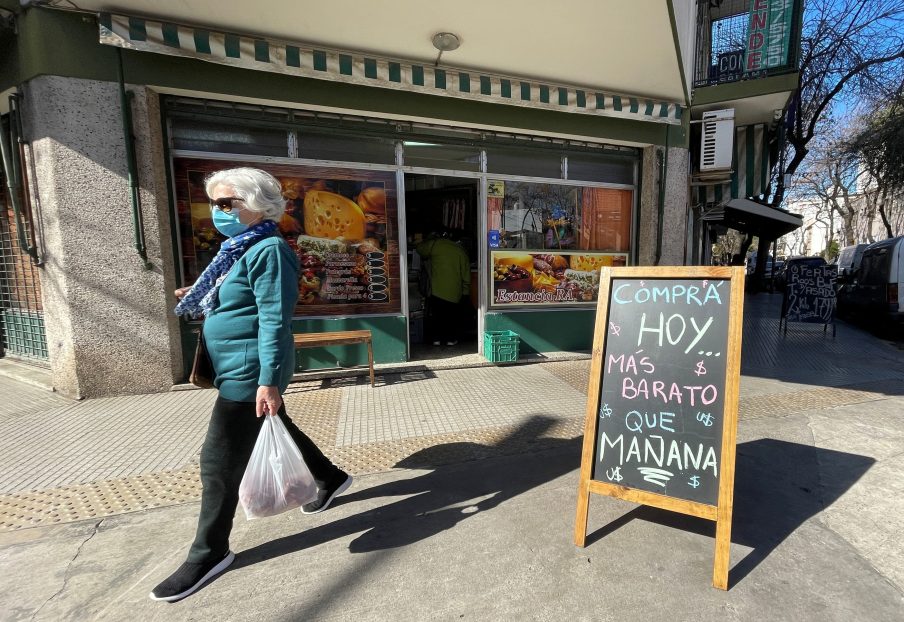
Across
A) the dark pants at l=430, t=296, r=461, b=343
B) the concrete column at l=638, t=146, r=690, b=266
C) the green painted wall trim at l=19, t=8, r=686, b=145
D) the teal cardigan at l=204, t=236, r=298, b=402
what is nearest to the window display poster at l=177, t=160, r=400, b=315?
the green painted wall trim at l=19, t=8, r=686, b=145

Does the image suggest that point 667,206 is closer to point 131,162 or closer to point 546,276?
point 546,276

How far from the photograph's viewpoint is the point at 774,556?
225 cm

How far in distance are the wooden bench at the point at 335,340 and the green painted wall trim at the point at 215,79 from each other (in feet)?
8.73

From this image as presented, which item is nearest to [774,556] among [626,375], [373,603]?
[626,375]

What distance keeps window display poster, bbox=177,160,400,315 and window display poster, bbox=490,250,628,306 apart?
1559 millimetres

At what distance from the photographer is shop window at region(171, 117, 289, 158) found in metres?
4.94

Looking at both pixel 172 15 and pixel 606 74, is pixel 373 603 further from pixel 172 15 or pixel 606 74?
pixel 606 74

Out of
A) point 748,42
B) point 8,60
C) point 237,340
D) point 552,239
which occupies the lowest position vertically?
point 237,340

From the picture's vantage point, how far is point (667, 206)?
6.72m

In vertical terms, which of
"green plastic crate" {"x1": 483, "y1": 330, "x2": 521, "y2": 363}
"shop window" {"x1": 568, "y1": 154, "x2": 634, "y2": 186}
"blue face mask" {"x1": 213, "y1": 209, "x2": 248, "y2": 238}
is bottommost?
"green plastic crate" {"x1": 483, "y1": 330, "x2": 521, "y2": 363}

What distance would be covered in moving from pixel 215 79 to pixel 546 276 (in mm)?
4803

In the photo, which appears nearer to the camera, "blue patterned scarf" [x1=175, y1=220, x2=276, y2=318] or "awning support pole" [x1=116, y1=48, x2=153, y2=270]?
"blue patterned scarf" [x1=175, y1=220, x2=276, y2=318]

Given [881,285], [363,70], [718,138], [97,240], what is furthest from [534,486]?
[881,285]

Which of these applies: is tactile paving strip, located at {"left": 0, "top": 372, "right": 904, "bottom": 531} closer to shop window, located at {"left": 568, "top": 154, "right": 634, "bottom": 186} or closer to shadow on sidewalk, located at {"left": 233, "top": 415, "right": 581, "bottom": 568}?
shadow on sidewalk, located at {"left": 233, "top": 415, "right": 581, "bottom": 568}
